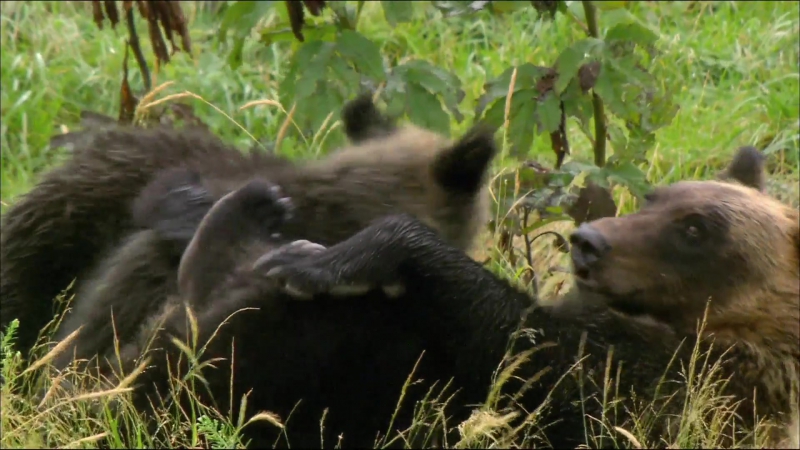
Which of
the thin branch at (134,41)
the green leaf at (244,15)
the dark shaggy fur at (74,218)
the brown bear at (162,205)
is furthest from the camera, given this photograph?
the thin branch at (134,41)

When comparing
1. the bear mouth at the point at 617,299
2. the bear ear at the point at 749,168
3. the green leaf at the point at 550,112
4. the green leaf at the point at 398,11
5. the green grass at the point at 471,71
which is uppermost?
the green leaf at the point at 398,11

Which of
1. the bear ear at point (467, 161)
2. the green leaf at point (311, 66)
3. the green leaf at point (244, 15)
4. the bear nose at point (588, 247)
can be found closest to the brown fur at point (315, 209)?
the bear ear at point (467, 161)

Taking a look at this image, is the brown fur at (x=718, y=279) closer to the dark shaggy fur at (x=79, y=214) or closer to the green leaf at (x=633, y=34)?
the green leaf at (x=633, y=34)

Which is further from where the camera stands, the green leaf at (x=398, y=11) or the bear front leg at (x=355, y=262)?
the green leaf at (x=398, y=11)

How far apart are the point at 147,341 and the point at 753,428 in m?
1.93

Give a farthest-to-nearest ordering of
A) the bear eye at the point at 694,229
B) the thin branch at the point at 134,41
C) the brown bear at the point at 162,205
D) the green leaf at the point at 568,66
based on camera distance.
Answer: the thin branch at the point at 134,41 < the green leaf at the point at 568,66 < the brown bear at the point at 162,205 < the bear eye at the point at 694,229

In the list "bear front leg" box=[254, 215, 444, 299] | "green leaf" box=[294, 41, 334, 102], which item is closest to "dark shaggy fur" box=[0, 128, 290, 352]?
"green leaf" box=[294, 41, 334, 102]

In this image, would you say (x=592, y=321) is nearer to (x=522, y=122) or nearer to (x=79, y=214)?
(x=522, y=122)

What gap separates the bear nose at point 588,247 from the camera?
3.62 meters

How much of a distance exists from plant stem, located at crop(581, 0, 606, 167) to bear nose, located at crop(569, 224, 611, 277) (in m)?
1.25

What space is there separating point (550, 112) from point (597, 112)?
377 mm

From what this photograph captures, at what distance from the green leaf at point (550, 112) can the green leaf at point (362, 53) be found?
68 cm

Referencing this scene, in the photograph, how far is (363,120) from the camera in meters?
4.29

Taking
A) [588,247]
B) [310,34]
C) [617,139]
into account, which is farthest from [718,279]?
Answer: [310,34]
